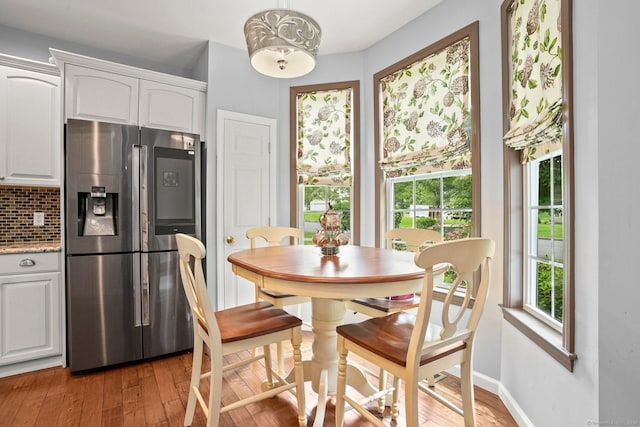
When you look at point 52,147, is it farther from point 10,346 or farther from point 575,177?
point 575,177

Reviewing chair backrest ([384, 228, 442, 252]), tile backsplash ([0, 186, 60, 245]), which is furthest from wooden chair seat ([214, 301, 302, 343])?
tile backsplash ([0, 186, 60, 245])

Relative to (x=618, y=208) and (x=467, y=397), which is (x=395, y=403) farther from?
(x=618, y=208)

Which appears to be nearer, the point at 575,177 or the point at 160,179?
the point at 575,177

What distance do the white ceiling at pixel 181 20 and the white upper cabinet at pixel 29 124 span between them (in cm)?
47

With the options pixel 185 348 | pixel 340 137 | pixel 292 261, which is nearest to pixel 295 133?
pixel 340 137

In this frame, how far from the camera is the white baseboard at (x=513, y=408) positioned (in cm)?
161

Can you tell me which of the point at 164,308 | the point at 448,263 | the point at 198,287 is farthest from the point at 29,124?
the point at 448,263

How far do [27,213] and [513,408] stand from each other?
380 cm

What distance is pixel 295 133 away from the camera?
10.4ft

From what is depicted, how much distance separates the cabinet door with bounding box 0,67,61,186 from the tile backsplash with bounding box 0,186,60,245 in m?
0.36

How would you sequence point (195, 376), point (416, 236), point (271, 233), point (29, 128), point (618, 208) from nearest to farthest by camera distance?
point (618, 208) → point (195, 376) → point (416, 236) → point (29, 128) → point (271, 233)

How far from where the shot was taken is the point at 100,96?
7.79ft

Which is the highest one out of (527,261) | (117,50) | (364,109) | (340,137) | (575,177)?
(117,50)

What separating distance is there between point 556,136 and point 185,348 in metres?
2.89
